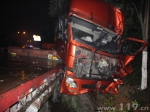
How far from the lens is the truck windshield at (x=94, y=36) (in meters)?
4.62

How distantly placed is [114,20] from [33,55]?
4920 mm

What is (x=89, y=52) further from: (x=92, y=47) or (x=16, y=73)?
(x=16, y=73)

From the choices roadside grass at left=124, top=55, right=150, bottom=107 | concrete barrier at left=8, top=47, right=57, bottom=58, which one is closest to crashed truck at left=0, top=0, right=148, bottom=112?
roadside grass at left=124, top=55, right=150, bottom=107

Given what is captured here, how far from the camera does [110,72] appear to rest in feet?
16.6

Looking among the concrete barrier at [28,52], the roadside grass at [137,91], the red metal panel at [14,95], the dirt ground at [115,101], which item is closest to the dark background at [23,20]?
the concrete barrier at [28,52]

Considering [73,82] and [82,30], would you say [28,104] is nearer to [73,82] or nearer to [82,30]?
[73,82]

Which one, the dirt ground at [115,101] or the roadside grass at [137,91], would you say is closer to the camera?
the dirt ground at [115,101]

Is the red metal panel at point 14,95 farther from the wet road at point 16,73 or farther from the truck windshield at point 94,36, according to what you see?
the truck windshield at point 94,36

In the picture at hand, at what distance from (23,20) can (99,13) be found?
2638 centimetres

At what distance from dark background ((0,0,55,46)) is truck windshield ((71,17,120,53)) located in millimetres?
15820

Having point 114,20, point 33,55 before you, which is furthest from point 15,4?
point 114,20

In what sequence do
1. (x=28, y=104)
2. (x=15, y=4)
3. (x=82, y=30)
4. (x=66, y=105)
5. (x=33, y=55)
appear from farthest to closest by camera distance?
(x=15, y=4)
(x=33, y=55)
(x=66, y=105)
(x=82, y=30)
(x=28, y=104)

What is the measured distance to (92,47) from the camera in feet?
15.0

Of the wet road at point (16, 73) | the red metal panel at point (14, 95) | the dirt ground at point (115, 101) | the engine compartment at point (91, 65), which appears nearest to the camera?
the red metal panel at point (14, 95)
